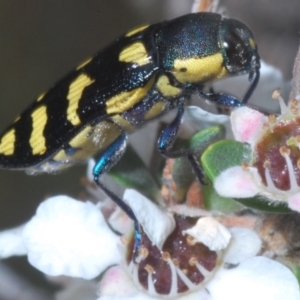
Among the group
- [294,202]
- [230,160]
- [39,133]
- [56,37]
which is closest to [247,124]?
[230,160]

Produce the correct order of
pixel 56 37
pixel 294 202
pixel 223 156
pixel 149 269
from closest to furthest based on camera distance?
pixel 294 202, pixel 223 156, pixel 149 269, pixel 56 37

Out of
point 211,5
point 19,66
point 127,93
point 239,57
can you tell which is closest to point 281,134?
point 239,57

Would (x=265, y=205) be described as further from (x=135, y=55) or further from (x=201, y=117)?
(x=135, y=55)

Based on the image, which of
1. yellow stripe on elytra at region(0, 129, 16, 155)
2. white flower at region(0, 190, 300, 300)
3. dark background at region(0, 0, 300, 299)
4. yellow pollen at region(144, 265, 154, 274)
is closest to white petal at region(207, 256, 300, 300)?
white flower at region(0, 190, 300, 300)

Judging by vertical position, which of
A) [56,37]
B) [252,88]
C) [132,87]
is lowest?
[56,37]

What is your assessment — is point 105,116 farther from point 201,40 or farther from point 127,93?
point 201,40

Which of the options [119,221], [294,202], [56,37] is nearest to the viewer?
[294,202]

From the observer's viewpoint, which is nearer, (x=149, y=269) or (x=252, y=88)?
(x=149, y=269)
